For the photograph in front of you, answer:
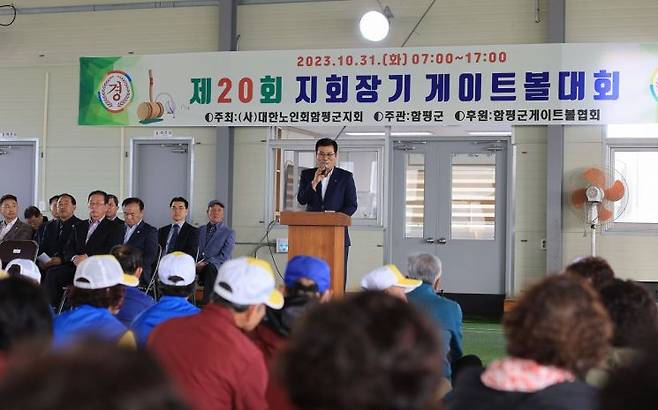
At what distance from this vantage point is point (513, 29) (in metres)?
8.07

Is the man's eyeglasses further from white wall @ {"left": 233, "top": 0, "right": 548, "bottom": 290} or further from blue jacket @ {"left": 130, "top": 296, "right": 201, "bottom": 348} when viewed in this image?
white wall @ {"left": 233, "top": 0, "right": 548, "bottom": 290}

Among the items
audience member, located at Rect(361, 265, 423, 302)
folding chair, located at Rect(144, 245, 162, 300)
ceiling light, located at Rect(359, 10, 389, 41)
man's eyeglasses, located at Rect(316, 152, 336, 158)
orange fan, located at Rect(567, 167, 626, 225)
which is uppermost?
ceiling light, located at Rect(359, 10, 389, 41)

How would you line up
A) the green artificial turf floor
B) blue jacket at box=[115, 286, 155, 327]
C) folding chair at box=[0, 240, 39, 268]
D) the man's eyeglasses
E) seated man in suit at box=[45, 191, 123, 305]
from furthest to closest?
1. seated man in suit at box=[45, 191, 123, 305]
2. folding chair at box=[0, 240, 39, 268]
3. the green artificial turf floor
4. the man's eyeglasses
5. blue jacket at box=[115, 286, 155, 327]

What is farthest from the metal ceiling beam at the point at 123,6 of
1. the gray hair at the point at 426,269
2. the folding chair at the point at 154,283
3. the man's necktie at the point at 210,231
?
the gray hair at the point at 426,269

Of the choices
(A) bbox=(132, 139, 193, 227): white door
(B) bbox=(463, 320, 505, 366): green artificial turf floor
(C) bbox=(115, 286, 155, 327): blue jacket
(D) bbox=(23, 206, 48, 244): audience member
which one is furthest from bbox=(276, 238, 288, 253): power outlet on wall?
(C) bbox=(115, 286, 155, 327): blue jacket

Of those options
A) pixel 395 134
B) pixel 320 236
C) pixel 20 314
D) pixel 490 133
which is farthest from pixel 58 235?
pixel 20 314

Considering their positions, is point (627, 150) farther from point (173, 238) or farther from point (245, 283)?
point (245, 283)

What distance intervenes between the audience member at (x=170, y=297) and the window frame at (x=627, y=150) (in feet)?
18.5

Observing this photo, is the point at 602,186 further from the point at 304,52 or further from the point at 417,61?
the point at 304,52

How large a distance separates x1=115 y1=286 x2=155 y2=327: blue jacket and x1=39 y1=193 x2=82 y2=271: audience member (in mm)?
3637

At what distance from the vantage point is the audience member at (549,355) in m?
1.62

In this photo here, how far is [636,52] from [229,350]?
22.1 feet

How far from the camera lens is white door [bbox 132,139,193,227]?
8.84 m

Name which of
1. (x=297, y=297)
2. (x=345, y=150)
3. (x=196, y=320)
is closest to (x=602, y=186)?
(x=345, y=150)
